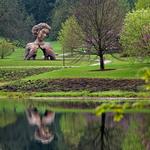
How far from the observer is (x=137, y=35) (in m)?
51.7

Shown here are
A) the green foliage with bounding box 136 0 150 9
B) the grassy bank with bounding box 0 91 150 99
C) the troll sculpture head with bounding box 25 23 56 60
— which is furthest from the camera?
the troll sculpture head with bounding box 25 23 56 60

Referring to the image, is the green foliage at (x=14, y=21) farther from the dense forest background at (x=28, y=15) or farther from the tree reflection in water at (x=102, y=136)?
the tree reflection in water at (x=102, y=136)

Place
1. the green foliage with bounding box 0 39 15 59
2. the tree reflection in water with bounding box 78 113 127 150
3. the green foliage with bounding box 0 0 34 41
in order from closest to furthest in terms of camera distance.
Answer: the tree reflection in water with bounding box 78 113 127 150, the green foliage with bounding box 0 39 15 59, the green foliage with bounding box 0 0 34 41

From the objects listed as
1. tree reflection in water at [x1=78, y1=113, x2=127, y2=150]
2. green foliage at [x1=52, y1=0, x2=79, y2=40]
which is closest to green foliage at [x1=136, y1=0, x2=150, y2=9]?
tree reflection in water at [x1=78, y1=113, x2=127, y2=150]

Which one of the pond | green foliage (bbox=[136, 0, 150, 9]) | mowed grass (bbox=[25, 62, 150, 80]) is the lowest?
the pond

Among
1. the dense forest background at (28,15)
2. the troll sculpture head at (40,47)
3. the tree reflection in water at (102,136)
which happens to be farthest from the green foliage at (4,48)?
the tree reflection in water at (102,136)

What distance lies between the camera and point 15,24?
367 ft

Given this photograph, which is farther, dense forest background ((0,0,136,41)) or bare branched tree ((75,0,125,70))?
dense forest background ((0,0,136,41))

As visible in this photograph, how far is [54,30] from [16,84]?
75.3 meters

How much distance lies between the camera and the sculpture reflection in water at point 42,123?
91.2 feet

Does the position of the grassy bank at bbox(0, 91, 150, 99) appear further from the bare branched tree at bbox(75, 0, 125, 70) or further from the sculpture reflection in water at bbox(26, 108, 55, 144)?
the sculpture reflection in water at bbox(26, 108, 55, 144)

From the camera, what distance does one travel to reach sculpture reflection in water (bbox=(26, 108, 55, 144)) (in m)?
27.8

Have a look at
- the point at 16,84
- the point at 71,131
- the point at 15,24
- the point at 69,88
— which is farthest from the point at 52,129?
the point at 15,24

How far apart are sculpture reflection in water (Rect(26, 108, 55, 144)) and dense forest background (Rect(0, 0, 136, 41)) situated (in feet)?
182
